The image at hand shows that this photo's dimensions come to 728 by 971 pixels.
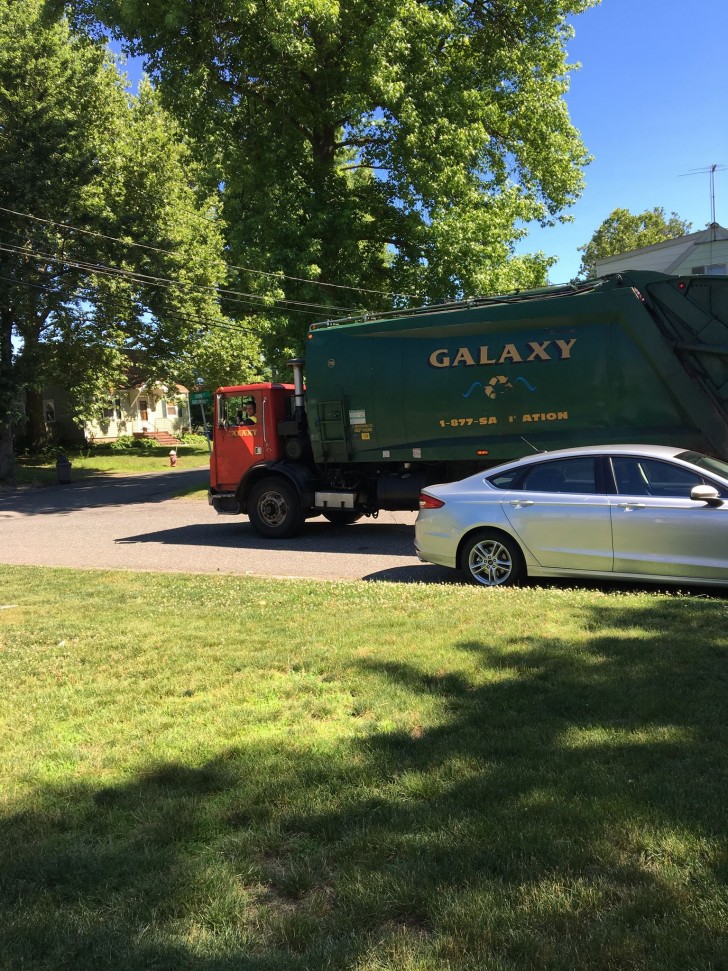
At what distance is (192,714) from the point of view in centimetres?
427

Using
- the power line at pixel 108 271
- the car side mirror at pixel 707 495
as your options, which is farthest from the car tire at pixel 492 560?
the power line at pixel 108 271

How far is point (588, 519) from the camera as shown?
24.7 feet

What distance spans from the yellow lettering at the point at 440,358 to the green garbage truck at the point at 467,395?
2 cm

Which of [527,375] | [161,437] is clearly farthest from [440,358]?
[161,437]

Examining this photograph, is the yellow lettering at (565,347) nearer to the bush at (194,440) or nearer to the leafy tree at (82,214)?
the leafy tree at (82,214)

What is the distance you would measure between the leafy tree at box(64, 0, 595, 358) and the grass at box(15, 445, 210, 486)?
15.8 metres

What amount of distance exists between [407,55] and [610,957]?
19.1m

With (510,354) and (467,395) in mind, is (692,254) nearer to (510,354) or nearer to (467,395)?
(510,354)

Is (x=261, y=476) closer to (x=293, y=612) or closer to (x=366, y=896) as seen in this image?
(x=293, y=612)

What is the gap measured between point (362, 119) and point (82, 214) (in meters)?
12.9

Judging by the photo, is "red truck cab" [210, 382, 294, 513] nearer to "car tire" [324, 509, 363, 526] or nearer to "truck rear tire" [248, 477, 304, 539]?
"truck rear tire" [248, 477, 304, 539]

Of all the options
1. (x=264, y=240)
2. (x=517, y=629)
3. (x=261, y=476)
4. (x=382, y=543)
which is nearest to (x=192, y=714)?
(x=517, y=629)

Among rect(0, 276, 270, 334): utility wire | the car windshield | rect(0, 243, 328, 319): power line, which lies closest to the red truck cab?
the car windshield

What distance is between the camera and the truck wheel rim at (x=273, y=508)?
13180 millimetres
